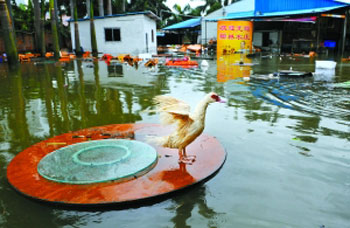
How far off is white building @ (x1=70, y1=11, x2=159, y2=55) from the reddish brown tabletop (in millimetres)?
21300

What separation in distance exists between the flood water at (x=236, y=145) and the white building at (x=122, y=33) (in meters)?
15.7

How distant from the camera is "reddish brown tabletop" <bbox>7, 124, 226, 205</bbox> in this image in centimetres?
309

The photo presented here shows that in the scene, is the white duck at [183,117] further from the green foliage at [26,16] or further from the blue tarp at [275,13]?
the green foliage at [26,16]

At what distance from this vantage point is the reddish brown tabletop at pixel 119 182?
3.09 m

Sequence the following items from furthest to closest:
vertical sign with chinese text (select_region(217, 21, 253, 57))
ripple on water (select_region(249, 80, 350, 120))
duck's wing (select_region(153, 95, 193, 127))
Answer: vertical sign with chinese text (select_region(217, 21, 253, 57)) < ripple on water (select_region(249, 80, 350, 120)) < duck's wing (select_region(153, 95, 193, 127))

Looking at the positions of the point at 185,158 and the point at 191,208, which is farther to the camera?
the point at 185,158

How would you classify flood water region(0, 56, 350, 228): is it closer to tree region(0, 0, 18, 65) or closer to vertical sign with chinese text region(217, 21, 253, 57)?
tree region(0, 0, 18, 65)

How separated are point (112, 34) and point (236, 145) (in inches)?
936

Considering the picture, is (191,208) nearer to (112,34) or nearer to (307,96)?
(307,96)

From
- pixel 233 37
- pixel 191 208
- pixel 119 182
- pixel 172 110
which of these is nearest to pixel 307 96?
pixel 172 110

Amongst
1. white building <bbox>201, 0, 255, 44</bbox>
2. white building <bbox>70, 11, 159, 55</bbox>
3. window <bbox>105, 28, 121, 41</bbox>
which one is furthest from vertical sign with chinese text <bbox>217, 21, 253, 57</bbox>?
window <bbox>105, 28, 121, 41</bbox>

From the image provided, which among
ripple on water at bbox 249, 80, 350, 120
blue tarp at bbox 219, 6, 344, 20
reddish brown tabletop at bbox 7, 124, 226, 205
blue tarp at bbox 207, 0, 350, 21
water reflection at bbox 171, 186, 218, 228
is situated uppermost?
blue tarp at bbox 207, 0, 350, 21

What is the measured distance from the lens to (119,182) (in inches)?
133

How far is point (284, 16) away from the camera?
2680cm
